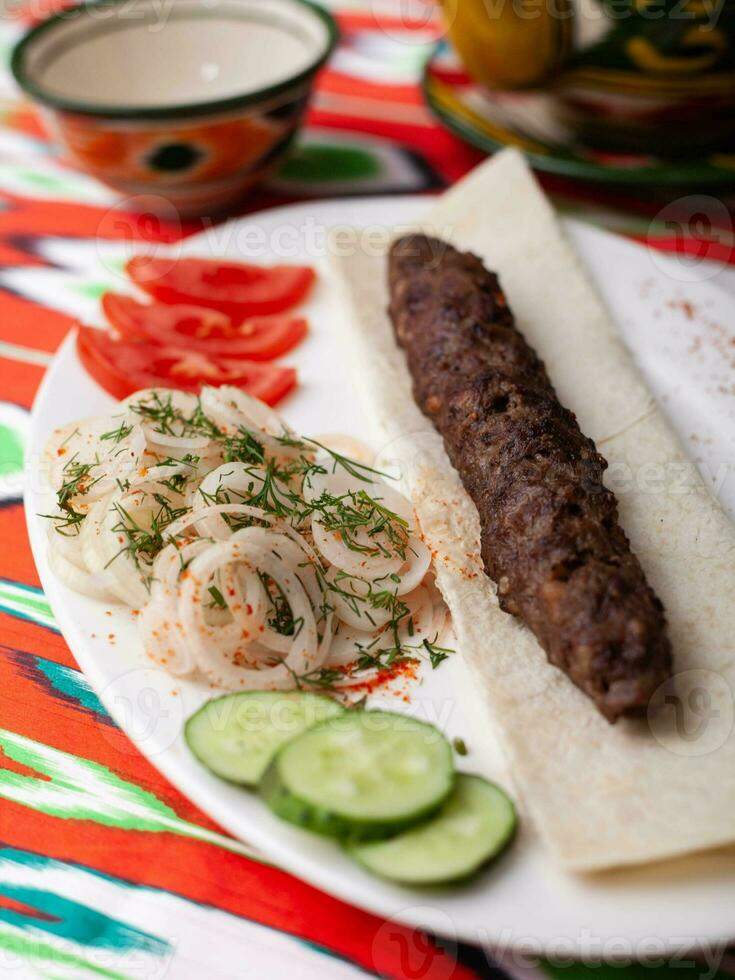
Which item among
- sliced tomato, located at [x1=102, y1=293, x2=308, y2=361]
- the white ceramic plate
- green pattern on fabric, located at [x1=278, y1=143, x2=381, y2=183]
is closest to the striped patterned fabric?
the white ceramic plate

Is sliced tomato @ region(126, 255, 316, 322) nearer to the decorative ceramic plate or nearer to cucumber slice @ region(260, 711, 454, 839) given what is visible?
the decorative ceramic plate

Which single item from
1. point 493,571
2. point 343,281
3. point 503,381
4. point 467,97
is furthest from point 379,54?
point 493,571

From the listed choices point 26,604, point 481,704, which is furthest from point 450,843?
point 26,604

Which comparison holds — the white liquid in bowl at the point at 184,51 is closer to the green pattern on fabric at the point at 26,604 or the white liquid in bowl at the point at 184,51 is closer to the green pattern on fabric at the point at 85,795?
the green pattern on fabric at the point at 26,604

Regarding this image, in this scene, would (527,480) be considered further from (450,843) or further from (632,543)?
(450,843)

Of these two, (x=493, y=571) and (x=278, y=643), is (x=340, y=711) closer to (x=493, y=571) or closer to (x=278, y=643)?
(x=278, y=643)

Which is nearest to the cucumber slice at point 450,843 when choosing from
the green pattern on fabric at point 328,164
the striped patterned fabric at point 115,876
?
the striped patterned fabric at point 115,876

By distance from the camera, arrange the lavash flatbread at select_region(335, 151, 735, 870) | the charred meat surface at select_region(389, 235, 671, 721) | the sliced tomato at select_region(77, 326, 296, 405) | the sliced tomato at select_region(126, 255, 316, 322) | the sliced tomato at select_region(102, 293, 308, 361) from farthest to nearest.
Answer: the sliced tomato at select_region(126, 255, 316, 322), the sliced tomato at select_region(102, 293, 308, 361), the sliced tomato at select_region(77, 326, 296, 405), the charred meat surface at select_region(389, 235, 671, 721), the lavash flatbread at select_region(335, 151, 735, 870)
